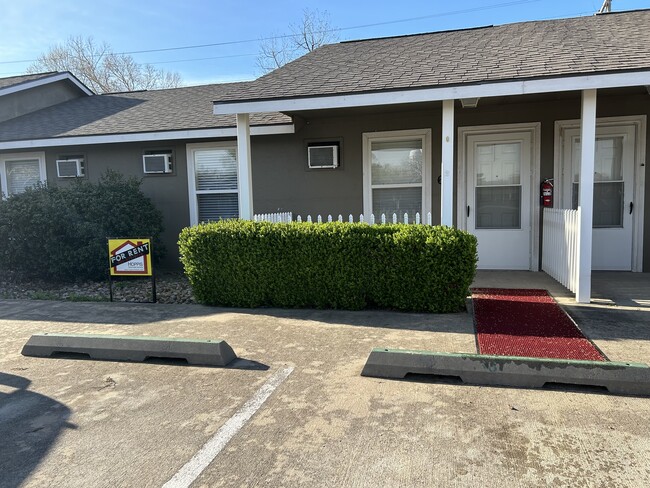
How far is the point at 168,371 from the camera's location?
4402mm

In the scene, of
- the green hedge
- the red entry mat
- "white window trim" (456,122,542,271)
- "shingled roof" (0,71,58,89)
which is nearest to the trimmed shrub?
the green hedge

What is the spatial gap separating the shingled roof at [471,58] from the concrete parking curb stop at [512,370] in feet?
12.1

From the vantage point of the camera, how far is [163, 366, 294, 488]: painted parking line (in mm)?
2709

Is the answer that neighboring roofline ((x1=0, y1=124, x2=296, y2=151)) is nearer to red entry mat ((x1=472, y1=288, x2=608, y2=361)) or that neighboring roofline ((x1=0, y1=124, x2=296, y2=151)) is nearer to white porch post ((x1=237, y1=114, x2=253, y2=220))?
white porch post ((x1=237, y1=114, x2=253, y2=220))

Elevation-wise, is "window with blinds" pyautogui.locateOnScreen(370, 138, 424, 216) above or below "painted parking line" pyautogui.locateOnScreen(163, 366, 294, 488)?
above

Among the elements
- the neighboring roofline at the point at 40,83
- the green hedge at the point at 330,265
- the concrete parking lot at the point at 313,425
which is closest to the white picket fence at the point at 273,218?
the green hedge at the point at 330,265

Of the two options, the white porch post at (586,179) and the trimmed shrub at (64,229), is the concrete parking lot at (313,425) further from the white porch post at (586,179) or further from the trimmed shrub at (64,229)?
the trimmed shrub at (64,229)

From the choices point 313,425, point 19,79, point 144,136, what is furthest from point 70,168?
point 313,425

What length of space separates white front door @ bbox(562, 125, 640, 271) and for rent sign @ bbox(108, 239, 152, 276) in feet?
23.1

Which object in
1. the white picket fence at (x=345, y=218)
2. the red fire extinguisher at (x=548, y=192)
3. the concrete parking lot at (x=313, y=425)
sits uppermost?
the red fire extinguisher at (x=548, y=192)

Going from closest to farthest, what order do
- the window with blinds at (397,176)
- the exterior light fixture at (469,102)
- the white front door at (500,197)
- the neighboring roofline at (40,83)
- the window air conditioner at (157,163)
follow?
the exterior light fixture at (469,102)
the white front door at (500,197)
the window with blinds at (397,176)
the window air conditioner at (157,163)
the neighboring roofline at (40,83)

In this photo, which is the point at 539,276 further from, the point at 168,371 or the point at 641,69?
the point at 168,371

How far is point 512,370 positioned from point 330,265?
2.81 metres

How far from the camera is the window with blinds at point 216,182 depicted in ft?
31.3
